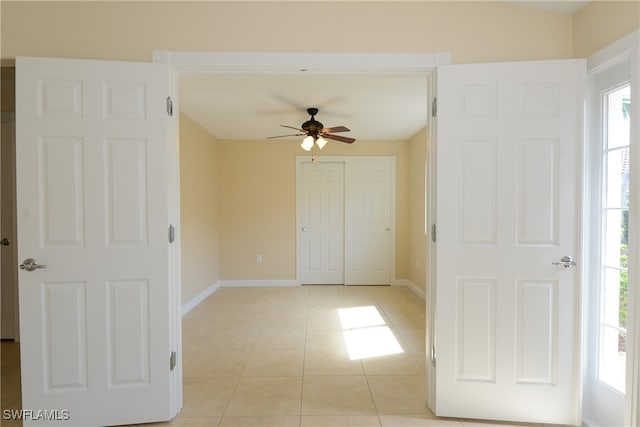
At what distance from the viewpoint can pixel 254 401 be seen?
219 cm

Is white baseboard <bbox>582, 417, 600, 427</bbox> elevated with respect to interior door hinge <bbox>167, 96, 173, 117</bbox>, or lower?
lower

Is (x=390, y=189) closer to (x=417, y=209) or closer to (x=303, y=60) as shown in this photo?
(x=417, y=209)

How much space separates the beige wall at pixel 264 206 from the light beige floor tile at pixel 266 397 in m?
3.24

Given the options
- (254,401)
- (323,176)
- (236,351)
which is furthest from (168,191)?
(323,176)

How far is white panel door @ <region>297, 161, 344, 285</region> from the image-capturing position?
223 inches

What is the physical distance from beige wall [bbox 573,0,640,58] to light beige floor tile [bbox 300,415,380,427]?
249 centimetres

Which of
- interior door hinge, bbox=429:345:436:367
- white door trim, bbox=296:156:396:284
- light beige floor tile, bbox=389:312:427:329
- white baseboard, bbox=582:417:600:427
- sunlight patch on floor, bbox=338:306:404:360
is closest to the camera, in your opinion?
white baseboard, bbox=582:417:600:427

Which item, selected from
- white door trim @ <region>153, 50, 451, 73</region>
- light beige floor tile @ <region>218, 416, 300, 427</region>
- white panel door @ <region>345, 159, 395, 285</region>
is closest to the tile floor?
light beige floor tile @ <region>218, 416, 300, 427</region>

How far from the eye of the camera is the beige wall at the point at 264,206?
5621 millimetres

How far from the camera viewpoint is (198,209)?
15.3 ft

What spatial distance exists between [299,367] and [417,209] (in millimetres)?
3274

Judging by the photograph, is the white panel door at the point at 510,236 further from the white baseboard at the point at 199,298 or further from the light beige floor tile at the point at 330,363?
the white baseboard at the point at 199,298

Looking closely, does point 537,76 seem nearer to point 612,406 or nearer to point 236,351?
point 612,406

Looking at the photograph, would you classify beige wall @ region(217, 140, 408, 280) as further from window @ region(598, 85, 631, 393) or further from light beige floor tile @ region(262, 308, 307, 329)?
window @ region(598, 85, 631, 393)
